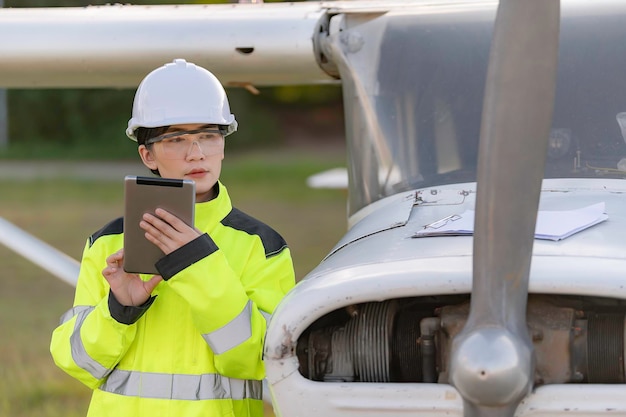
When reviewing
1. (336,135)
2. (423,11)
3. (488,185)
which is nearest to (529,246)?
(488,185)

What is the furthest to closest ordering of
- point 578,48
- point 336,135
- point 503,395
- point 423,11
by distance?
1. point 336,135
2. point 423,11
3. point 578,48
4. point 503,395

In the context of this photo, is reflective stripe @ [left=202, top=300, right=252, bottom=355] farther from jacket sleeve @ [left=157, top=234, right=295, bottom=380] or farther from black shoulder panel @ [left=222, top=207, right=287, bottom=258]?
black shoulder panel @ [left=222, top=207, right=287, bottom=258]

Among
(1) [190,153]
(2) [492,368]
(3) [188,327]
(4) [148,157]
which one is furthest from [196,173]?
(2) [492,368]

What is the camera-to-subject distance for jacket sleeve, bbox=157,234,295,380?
2.75 m

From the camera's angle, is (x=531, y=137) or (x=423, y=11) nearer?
(x=531, y=137)

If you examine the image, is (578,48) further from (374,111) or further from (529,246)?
(529,246)

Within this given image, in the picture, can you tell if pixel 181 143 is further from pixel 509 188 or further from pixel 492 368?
pixel 492 368

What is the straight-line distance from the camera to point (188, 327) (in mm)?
3018

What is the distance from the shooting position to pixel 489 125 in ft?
7.82

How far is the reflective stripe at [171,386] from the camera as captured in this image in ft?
9.69

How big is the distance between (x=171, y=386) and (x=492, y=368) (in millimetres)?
1031

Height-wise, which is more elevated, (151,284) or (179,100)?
(179,100)

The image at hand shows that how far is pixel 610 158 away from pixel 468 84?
58 cm

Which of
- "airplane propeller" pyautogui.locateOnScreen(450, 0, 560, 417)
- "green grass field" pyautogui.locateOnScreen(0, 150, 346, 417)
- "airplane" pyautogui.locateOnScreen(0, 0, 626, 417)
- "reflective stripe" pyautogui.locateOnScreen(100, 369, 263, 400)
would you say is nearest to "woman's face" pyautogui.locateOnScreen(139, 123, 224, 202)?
"airplane" pyautogui.locateOnScreen(0, 0, 626, 417)
